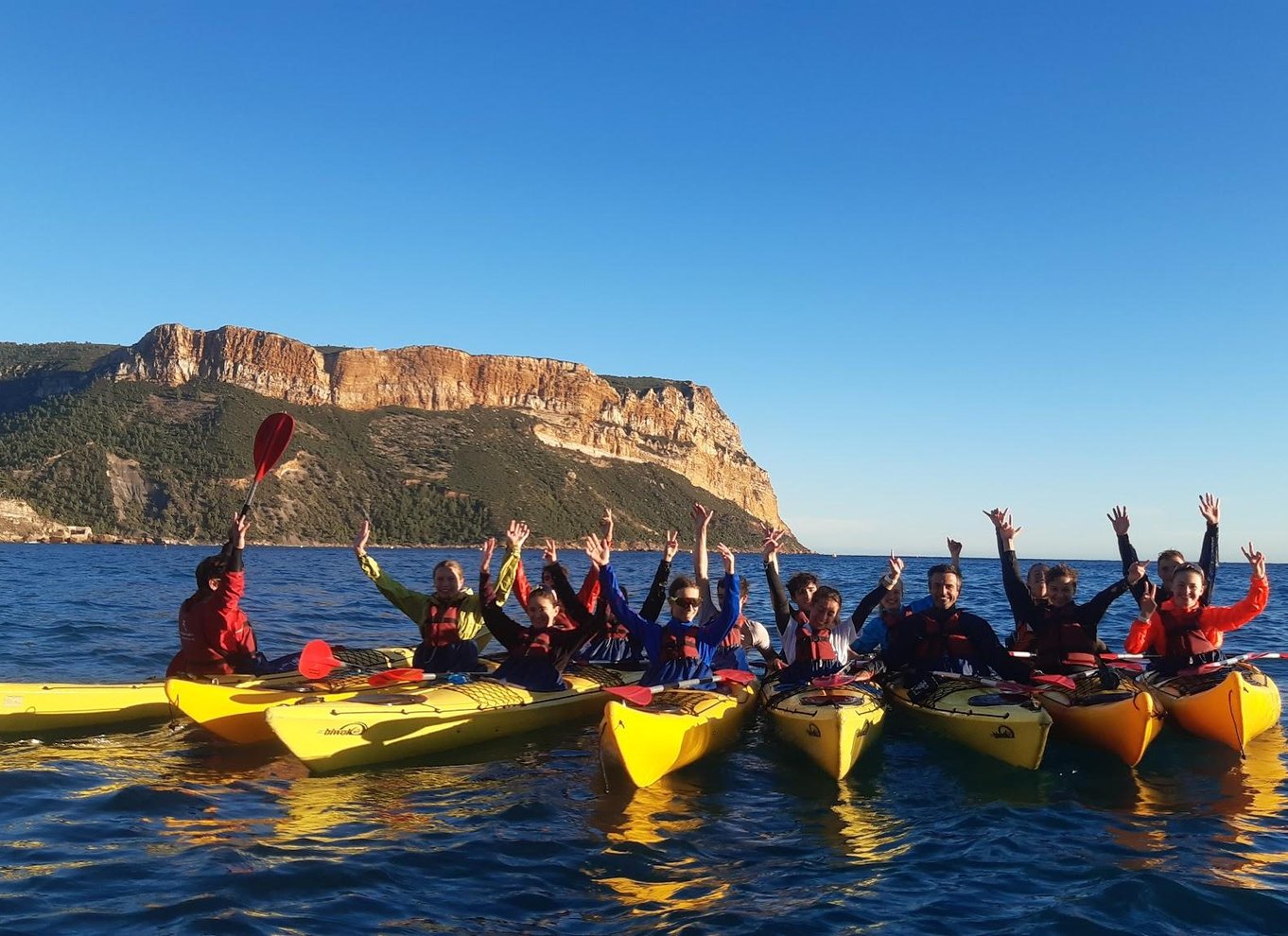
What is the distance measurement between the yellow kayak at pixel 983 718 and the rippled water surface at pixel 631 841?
0.79 feet

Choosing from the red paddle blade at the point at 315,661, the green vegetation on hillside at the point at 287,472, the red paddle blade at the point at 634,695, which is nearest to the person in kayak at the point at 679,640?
the red paddle blade at the point at 634,695

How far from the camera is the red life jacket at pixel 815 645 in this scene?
359 inches

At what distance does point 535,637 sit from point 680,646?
5.29ft

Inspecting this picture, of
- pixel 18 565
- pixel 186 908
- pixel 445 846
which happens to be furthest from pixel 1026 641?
pixel 18 565

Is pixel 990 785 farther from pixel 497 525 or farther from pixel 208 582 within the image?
pixel 497 525

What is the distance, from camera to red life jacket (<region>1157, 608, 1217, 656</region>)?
31.1 feet

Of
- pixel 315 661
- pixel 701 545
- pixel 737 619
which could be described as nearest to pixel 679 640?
pixel 737 619

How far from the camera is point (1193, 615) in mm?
9453

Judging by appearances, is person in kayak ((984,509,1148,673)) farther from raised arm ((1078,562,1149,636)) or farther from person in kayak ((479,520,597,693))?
person in kayak ((479,520,597,693))

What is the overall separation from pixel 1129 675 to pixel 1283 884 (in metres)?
4.75

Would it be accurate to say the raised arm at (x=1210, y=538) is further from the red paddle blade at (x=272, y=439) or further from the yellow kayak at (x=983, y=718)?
the red paddle blade at (x=272, y=439)

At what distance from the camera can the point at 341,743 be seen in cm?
759

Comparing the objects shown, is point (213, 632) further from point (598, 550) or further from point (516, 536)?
point (598, 550)

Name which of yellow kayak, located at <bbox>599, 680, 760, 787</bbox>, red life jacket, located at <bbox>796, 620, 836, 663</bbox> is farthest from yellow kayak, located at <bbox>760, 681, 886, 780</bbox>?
yellow kayak, located at <bbox>599, 680, 760, 787</bbox>
